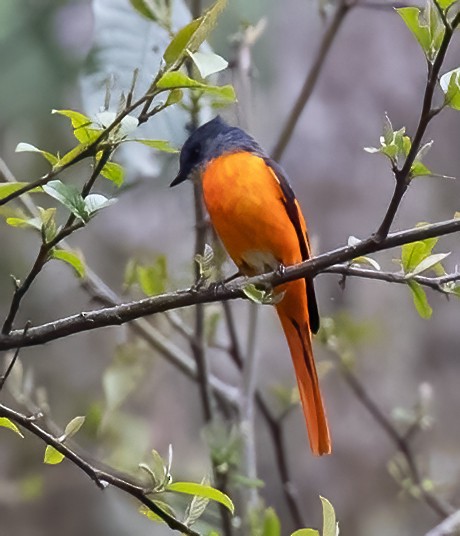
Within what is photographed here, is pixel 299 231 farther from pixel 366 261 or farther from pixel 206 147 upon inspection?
pixel 366 261

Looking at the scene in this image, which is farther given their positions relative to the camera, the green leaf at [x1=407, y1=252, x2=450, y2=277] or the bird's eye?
the bird's eye

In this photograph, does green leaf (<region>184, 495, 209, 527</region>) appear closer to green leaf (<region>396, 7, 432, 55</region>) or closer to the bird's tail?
green leaf (<region>396, 7, 432, 55</region>)

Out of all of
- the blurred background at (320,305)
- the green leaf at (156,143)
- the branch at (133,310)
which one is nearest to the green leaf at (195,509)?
the branch at (133,310)

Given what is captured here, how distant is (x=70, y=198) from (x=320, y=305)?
7.13 ft

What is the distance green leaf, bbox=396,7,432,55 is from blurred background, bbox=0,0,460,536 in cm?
131

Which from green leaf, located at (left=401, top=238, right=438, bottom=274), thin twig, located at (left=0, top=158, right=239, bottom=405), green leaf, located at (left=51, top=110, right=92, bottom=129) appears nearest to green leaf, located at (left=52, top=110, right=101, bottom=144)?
green leaf, located at (left=51, top=110, right=92, bottom=129)

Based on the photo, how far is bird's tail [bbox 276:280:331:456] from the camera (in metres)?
1.20

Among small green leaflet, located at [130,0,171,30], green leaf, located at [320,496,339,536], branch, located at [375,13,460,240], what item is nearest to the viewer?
branch, located at [375,13,460,240]

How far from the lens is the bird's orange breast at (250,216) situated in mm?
1253

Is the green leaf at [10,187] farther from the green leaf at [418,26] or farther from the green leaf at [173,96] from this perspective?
the green leaf at [418,26]

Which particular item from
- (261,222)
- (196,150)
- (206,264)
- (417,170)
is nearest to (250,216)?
(261,222)

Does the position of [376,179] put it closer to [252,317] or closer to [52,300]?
[52,300]

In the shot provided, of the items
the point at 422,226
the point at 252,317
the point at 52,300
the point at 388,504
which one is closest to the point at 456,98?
the point at 422,226

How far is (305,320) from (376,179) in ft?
6.46
